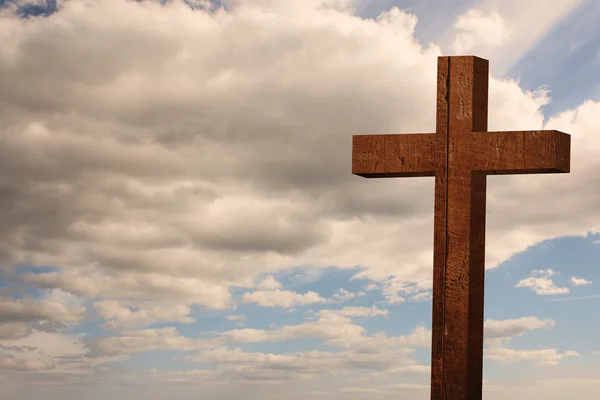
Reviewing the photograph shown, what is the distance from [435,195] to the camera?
35.1 feet

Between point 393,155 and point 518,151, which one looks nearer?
point 518,151

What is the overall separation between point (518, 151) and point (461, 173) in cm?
66

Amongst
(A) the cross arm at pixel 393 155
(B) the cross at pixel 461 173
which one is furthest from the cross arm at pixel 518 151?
(A) the cross arm at pixel 393 155

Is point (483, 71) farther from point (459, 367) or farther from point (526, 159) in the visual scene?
point (459, 367)

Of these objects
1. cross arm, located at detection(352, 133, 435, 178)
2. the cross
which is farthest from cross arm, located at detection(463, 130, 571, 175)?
cross arm, located at detection(352, 133, 435, 178)

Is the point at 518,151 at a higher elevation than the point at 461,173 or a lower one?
higher

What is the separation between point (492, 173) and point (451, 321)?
1.65m

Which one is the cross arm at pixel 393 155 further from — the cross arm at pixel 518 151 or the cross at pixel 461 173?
the cross arm at pixel 518 151

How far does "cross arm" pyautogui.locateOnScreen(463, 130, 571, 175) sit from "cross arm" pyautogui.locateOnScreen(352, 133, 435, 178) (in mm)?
476

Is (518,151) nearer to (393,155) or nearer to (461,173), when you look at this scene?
(461,173)

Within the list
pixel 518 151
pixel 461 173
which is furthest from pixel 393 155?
pixel 518 151

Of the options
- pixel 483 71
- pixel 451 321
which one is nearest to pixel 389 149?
pixel 483 71

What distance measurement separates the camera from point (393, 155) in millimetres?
11109

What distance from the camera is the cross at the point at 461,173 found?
34.3 feet
